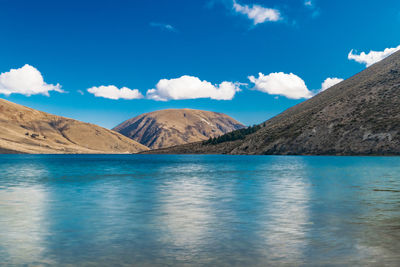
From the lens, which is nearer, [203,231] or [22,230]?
[203,231]

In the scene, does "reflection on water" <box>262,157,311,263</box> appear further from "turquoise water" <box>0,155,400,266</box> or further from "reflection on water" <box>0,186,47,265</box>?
"reflection on water" <box>0,186,47,265</box>

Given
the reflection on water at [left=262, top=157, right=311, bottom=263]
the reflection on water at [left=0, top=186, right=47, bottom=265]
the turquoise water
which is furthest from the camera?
the reflection on water at [left=262, top=157, right=311, bottom=263]

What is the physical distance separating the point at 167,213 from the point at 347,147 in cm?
18634

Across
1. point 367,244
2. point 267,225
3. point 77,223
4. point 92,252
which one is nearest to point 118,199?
point 77,223

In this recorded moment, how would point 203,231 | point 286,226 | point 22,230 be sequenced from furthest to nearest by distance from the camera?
point 286,226, point 22,230, point 203,231

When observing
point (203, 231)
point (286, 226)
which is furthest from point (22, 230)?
point (286, 226)

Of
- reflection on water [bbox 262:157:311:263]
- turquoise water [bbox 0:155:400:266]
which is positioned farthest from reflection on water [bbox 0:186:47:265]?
reflection on water [bbox 262:157:311:263]

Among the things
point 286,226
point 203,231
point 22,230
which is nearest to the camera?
point 203,231

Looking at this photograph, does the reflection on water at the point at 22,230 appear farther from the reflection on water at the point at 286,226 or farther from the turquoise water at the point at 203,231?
the reflection on water at the point at 286,226

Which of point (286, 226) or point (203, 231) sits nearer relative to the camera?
point (203, 231)

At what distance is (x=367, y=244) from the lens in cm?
1675

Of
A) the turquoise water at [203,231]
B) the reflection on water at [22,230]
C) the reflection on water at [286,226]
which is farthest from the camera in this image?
the reflection on water at [286,226]

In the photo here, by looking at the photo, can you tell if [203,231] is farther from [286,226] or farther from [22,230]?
[22,230]

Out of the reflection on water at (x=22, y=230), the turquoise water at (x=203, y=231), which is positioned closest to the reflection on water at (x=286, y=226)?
the turquoise water at (x=203, y=231)
